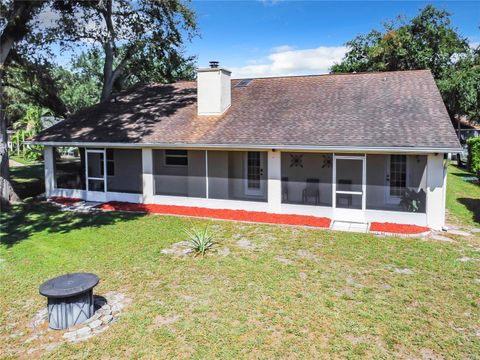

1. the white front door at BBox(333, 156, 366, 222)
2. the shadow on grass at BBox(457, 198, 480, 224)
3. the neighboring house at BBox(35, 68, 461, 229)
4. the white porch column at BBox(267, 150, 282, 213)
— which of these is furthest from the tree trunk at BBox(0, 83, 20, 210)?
the shadow on grass at BBox(457, 198, 480, 224)

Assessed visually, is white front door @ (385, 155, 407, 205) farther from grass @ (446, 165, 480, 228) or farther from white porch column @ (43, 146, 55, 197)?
white porch column @ (43, 146, 55, 197)

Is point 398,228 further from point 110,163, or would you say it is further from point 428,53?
point 428,53

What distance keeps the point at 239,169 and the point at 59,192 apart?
8340 mm

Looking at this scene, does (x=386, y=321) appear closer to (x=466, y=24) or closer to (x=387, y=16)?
(x=387, y=16)

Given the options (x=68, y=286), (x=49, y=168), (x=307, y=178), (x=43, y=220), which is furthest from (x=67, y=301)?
(x=49, y=168)

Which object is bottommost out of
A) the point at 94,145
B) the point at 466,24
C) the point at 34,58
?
the point at 94,145

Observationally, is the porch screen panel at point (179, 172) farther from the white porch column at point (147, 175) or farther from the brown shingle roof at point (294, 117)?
the brown shingle roof at point (294, 117)

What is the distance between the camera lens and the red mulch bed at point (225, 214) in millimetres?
12891

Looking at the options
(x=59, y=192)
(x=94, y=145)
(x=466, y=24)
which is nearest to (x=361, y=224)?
(x=94, y=145)

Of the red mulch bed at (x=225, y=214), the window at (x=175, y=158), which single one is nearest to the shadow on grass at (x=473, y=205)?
the red mulch bed at (x=225, y=214)

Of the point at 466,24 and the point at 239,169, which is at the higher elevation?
the point at 466,24

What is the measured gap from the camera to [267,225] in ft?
41.6

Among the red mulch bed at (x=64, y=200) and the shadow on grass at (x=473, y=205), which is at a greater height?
the red mulch bed at (x=64, y=200)

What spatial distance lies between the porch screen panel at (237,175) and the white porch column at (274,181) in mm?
520
